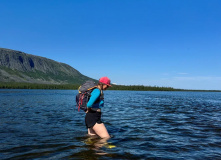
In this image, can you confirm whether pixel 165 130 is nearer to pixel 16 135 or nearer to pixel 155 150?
pixel 155 150

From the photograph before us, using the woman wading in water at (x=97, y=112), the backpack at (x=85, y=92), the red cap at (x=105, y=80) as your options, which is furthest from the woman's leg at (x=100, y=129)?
the red cap at (x=105, y=80)

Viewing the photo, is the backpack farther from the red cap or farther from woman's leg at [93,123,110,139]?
woman's leg at [93,123,110,139]

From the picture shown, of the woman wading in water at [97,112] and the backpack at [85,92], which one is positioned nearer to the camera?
the woman wading in water at [97,112]

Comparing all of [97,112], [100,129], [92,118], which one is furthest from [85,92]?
[100,129]

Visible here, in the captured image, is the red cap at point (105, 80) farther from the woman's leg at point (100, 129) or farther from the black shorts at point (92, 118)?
the woman's leg at point (100, 129)

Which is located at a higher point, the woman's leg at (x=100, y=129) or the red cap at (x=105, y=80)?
the red cap at (x=105, y=80)

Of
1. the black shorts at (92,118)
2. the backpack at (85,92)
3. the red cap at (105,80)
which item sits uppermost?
the red cap at (105,80)

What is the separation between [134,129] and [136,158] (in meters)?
5.34

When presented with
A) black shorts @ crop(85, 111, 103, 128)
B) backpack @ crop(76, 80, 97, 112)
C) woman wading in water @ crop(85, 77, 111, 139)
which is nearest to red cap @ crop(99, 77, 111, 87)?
woman wading in water @ crop(85, 77, 111, 139)

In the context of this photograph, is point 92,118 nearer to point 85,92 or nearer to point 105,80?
point 85,92

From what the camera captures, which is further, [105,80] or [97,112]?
[97,112]

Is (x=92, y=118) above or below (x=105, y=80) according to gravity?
below

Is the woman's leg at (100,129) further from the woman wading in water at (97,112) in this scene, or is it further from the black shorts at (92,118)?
the black shorts at (92,118)

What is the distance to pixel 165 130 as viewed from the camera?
486 inches
